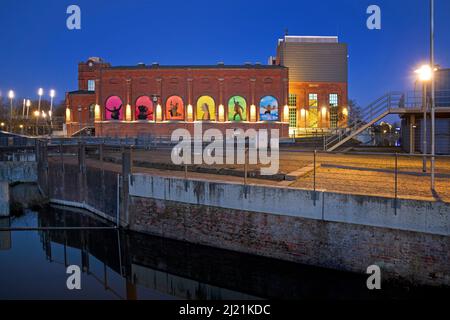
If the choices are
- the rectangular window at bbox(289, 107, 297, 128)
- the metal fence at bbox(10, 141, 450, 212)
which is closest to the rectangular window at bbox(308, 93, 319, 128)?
the rectangular window at bbox(289, 107, 297, 128)

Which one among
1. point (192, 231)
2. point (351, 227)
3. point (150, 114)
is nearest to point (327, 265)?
point (351, 227)

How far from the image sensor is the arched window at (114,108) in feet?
209

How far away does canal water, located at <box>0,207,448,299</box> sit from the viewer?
11453 mm

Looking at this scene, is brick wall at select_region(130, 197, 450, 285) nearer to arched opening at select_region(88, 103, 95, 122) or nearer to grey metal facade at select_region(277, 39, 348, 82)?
grey metal facade at select_region(277, 39, 348, 82)

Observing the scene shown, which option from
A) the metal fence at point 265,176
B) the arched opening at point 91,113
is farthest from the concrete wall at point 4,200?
the arched opening at point 91,113

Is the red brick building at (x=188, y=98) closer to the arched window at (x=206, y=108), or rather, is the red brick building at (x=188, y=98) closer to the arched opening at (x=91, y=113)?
the arched window at (x=206, y=108)

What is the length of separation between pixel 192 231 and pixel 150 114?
1946 inches

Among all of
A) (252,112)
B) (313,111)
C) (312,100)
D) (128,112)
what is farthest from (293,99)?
(128,112)

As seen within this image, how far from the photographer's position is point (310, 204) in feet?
40.0

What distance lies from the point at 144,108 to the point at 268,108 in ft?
55.8

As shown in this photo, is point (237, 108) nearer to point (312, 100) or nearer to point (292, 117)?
point (292, 117)
